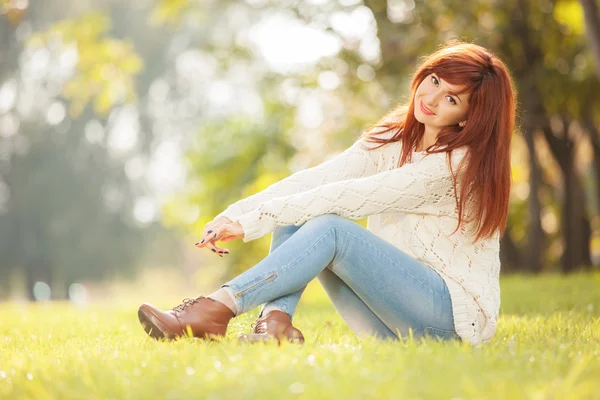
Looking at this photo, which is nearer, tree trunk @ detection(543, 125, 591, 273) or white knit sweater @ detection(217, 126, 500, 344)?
white knit sweater @ detection(217, 126, 500, 344)

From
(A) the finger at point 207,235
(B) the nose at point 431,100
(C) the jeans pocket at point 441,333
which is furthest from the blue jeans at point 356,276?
(B) the nose at point 431,100

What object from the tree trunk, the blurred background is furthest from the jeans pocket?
the tree trunk

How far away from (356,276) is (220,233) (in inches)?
25.4

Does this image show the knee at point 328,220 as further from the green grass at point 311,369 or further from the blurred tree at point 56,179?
the blurred tree at point 56,179

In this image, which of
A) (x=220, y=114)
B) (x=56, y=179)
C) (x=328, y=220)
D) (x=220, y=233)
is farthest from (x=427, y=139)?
(x=220, y=114)

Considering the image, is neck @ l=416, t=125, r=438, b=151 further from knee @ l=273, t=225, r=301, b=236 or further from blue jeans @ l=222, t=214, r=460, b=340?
knee @ l=273, t=225, r=301, b=236

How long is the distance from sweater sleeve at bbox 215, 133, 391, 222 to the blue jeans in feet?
1.39

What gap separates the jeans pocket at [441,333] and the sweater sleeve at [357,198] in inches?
22.1

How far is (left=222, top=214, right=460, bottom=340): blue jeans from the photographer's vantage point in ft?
10.0

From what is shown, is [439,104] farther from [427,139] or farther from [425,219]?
[425,219]

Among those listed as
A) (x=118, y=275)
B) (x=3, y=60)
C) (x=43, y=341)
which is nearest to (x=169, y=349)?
(x=43, y=341)

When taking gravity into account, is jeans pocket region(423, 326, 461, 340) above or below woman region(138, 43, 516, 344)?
below

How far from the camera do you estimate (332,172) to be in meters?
3.72

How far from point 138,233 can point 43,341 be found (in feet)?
68.6
